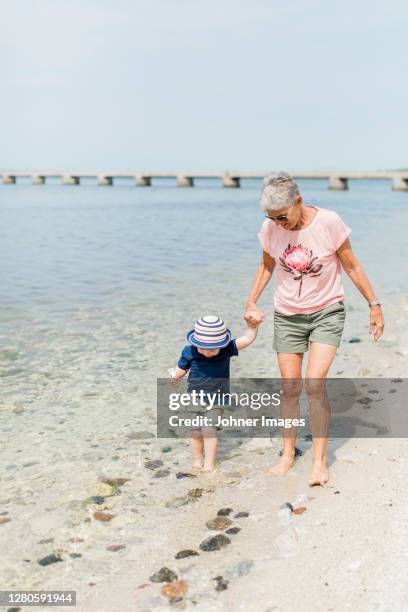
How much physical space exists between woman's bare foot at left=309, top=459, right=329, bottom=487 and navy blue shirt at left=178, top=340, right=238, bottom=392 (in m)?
0.99

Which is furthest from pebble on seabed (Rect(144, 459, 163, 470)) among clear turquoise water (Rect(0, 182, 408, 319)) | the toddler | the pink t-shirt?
clear turquoise water (Rect(0, 182, 408, 319))

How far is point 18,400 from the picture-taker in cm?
736

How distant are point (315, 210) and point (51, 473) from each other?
10.2 ft

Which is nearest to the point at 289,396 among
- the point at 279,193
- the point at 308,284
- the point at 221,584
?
the point at 308,284

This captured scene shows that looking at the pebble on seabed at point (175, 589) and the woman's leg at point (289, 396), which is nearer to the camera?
A: the pebble on seabed at point (175, 589)

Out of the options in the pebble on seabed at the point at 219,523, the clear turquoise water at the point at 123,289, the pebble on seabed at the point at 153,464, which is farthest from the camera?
the clear turquoise water at the point at 123,289

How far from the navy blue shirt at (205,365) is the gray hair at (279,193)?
135 centimetres

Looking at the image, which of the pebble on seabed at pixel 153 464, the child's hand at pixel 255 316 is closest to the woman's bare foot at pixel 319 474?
the child's hand at pixel 255 316

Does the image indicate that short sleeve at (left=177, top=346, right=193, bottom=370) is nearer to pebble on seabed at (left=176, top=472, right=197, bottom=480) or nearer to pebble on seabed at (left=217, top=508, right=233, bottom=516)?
pebble on seabed at (left=176, top=472, right=197, bottom=480)

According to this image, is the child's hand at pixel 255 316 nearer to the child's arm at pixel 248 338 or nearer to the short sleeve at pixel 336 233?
the child's arm at pixel 248 338

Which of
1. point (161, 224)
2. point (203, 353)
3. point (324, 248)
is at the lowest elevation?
point (161, 224)

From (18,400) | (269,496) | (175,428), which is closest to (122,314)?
(18,400)

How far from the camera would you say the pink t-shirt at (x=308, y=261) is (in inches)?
179

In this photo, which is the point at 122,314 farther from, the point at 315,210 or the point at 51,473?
the point at 315,210
